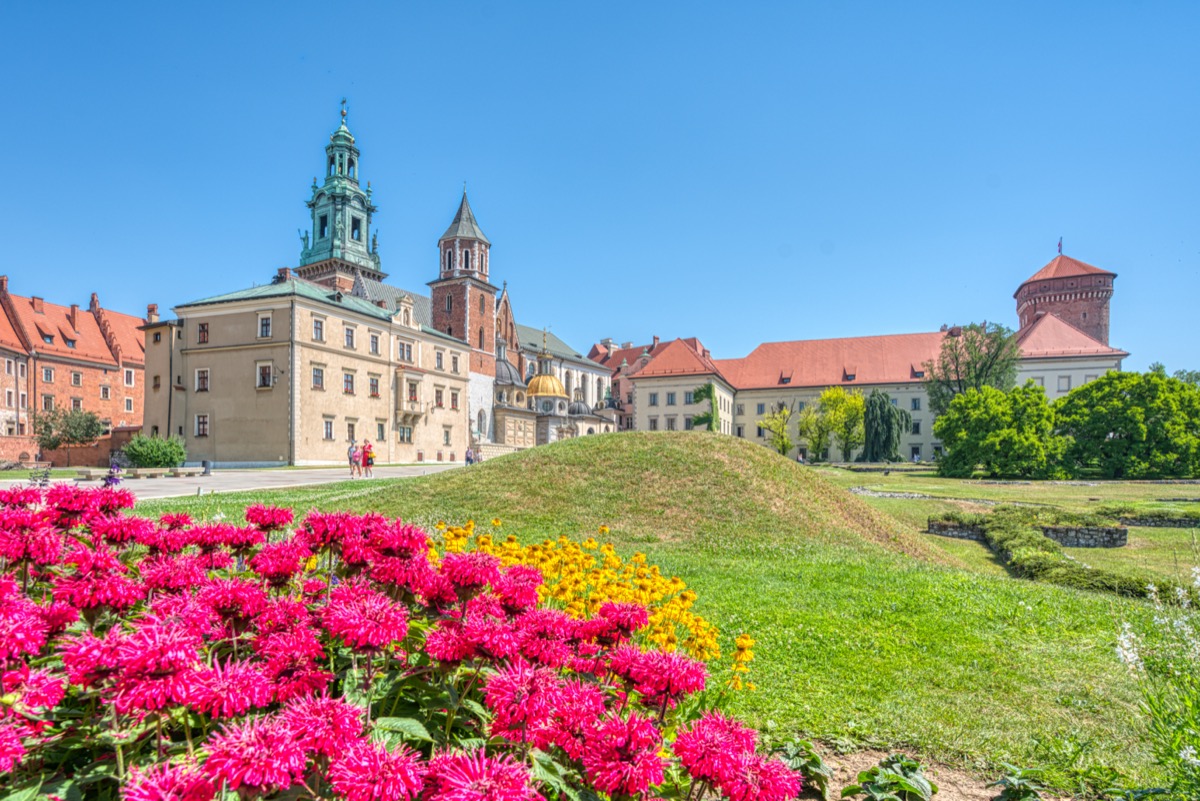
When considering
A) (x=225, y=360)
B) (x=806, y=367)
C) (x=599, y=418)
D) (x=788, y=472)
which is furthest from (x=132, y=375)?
(x=806, y=367)

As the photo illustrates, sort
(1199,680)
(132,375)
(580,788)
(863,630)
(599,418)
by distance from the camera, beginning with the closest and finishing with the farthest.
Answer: (580,788) < (1199,680) < (863,630) < (132,375) < (599,418)

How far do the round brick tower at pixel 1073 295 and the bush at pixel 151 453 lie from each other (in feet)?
286

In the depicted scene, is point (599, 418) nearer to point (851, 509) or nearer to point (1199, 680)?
point (851, 509)

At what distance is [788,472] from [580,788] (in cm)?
1497

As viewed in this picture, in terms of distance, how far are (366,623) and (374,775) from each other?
2.06 feet

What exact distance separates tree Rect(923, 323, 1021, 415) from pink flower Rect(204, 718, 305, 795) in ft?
220

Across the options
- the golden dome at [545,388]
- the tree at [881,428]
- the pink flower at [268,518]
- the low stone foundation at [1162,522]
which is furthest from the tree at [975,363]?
the pink flower at [268,518]

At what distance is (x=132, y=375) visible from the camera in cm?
6038

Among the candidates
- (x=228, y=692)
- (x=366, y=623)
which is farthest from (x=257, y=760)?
(x=366, y=623)

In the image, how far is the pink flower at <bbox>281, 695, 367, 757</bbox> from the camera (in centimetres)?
137

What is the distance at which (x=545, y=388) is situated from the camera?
229ft

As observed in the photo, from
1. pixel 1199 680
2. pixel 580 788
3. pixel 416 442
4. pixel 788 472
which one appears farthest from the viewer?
pixel 416 442

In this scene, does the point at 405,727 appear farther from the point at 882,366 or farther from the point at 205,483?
the point at 882,366

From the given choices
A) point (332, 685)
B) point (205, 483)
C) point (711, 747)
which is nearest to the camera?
point (711, 747)
